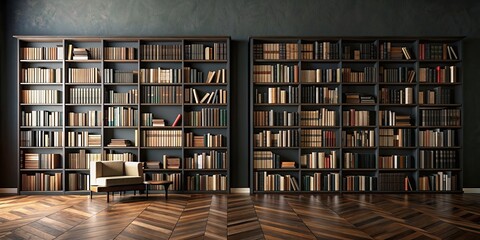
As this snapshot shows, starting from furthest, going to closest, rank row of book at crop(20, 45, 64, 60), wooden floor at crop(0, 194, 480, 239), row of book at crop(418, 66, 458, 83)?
1. row of book at crop(418, 66, 458, 83)
2. row of book at crop(20, 45, 64, 60)
3. wooden floor at crop(0, 194, 480, 239)

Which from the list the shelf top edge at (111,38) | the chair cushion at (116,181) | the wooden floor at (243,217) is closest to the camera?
the wooden floor at (243,217)

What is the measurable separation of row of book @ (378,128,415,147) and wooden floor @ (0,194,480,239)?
1.04 metres

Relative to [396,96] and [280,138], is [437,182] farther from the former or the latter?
[280,138]

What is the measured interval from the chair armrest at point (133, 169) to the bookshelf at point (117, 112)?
1.19 ft

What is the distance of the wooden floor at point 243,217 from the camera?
5477 millimetres

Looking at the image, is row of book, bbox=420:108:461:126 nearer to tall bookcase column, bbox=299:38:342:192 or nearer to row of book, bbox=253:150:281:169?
tall bookcase column, bbox=299:38:342:192

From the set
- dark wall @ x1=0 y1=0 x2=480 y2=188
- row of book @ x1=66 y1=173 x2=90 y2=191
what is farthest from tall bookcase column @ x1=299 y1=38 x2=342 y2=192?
row of book @ x1=66 y1=173 x2=90 y2=191

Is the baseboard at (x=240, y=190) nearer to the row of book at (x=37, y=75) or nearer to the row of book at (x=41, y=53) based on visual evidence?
the row of book at (x=37, y=75)

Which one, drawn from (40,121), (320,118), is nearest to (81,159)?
(40,121)

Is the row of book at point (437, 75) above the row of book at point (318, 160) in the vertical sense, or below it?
above

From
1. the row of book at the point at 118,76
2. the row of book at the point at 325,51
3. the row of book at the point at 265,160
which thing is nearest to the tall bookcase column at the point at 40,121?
the row of book at the point at 118,76

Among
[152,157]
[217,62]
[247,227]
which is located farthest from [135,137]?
[247,227]

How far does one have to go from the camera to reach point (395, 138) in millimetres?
9211

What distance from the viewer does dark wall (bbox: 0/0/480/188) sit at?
9.35 metres
